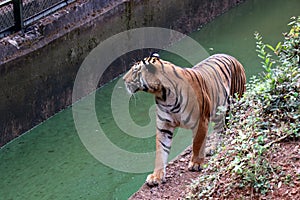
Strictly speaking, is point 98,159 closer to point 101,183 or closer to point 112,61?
point 101,183

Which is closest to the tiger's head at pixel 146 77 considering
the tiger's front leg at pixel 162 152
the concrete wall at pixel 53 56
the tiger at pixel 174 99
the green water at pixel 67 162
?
the tiger at pixel 174 99

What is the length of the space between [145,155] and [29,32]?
7.28ft

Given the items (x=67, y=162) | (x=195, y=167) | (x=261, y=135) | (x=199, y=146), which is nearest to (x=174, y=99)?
(x=199, y=146)

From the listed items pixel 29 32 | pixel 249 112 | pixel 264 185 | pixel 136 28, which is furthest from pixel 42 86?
pixel 264 185

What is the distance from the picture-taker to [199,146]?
20.5 feet

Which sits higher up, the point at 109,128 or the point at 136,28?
the point at 136,28

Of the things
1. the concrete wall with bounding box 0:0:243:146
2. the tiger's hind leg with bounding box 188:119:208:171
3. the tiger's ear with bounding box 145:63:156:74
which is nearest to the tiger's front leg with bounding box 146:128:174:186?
the tiger's hind leg with bounding box 188:119:208:171

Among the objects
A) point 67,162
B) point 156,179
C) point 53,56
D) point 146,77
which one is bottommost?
point 67,162

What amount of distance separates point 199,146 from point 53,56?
3122mm

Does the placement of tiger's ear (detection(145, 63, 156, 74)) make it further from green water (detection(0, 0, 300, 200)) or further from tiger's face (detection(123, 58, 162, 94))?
green water (detection(0, 0, 300, 200))

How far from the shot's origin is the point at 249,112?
543cm

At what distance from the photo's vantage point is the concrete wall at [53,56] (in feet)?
26.2

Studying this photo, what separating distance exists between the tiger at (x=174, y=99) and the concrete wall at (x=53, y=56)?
2338 mm

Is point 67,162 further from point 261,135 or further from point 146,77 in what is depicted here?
point 261,135
